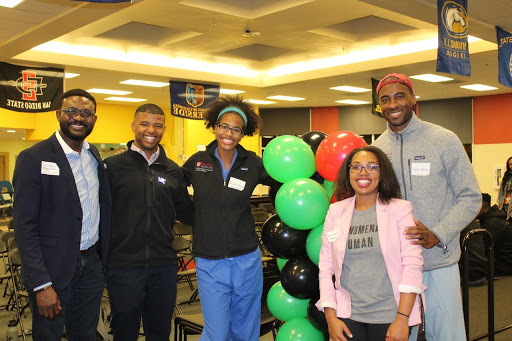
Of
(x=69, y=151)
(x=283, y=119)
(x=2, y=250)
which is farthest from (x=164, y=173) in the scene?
(x=283, y=119)

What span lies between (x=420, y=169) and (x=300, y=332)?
124cm

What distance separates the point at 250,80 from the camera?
39.4 ft

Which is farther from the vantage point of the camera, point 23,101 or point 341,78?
point 341,78

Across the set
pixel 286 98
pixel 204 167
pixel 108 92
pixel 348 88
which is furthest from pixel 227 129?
pixel 286 98

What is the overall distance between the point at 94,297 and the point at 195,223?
69 centimetres

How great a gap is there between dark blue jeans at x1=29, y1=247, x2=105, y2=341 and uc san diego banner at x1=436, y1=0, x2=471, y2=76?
4236mm

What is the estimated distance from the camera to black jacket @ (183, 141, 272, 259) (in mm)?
2887

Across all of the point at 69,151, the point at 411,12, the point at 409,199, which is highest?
the point at 411,12

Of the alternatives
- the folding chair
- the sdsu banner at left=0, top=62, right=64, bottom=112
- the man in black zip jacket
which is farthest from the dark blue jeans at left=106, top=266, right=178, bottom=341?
the sdsu banner at left=0, top=62, right=64, bottom=112

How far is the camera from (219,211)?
2.90 meters

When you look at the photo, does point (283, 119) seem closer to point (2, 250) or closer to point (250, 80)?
point (250, 80)

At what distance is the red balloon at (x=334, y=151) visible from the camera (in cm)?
293

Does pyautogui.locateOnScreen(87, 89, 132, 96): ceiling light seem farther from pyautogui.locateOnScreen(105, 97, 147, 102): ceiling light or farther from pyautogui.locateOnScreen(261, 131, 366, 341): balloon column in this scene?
pyautogui.locateOnScreen(261, 131, 366, 341): balloon column

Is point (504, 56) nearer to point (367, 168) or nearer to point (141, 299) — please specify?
point (367, 168)
